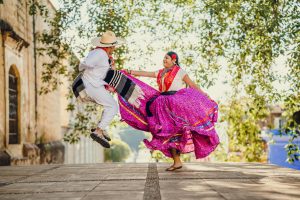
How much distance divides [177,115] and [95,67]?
4.47 ft

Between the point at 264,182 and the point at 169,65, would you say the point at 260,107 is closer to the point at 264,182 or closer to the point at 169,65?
the point at 169,65

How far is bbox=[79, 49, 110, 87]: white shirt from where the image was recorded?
6719mm

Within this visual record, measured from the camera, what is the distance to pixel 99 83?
6.86 m

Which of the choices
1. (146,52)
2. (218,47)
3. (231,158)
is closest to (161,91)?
(218,47)

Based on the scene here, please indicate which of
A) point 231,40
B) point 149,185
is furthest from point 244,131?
point 149,185

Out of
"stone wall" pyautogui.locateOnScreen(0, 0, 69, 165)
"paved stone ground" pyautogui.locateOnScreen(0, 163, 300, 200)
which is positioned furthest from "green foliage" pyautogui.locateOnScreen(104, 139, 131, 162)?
"paved stone ground" pyautogui.locateOnScreen(0, 163, 300, 200)

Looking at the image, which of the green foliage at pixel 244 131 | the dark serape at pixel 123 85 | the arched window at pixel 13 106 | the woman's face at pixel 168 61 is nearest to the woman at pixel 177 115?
the woman's face at pixel 168 61

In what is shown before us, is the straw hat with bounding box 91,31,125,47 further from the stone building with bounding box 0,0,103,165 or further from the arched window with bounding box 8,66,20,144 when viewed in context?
the arched window with bounding box 8,66,20,144

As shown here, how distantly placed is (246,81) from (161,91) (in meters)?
6.18

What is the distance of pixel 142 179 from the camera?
571cm

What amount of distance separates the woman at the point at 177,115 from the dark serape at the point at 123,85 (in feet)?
0.37

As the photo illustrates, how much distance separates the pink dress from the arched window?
698cm

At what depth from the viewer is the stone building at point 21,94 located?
38.9ft

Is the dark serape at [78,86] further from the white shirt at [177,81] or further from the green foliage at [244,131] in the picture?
the green foliage at [244,131]
